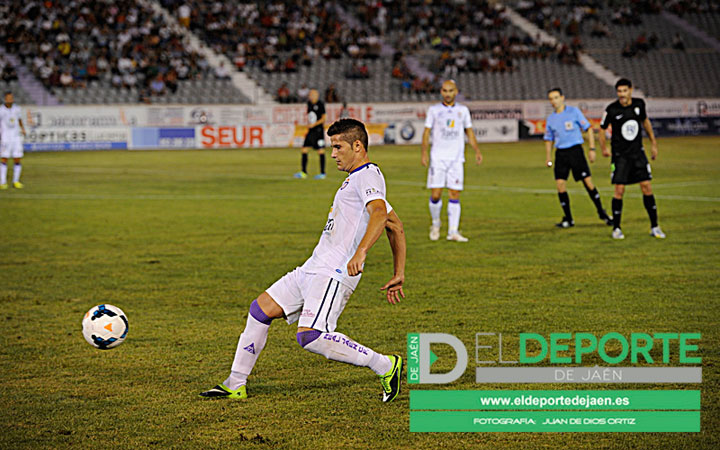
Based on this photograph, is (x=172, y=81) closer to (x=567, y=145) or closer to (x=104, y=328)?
(x=567, y=145)

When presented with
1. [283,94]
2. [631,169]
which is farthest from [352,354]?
[283,94]

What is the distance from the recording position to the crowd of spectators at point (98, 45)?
1634 inches

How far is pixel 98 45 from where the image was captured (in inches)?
1697

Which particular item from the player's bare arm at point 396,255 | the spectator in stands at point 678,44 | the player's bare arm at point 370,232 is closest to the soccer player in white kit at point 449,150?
the player's bare arm at point 396,255

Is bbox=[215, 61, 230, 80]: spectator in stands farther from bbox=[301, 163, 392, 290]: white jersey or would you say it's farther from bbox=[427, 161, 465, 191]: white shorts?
bbox=[301, 163, 392, 290]: white jersey

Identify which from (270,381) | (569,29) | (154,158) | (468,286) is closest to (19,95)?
(154,158)

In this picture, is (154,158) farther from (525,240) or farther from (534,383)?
(534,383)

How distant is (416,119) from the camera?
4288cm

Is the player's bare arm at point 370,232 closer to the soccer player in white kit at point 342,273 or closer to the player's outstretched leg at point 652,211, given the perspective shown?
the soccer player in white kit at point 342,273

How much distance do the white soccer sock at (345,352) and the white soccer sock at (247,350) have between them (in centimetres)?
39

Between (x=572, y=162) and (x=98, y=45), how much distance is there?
1318 inches

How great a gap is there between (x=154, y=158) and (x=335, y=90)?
13154 mm

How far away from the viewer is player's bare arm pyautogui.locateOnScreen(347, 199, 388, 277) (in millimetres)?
5273

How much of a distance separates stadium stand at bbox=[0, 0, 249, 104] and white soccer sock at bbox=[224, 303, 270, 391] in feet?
120
